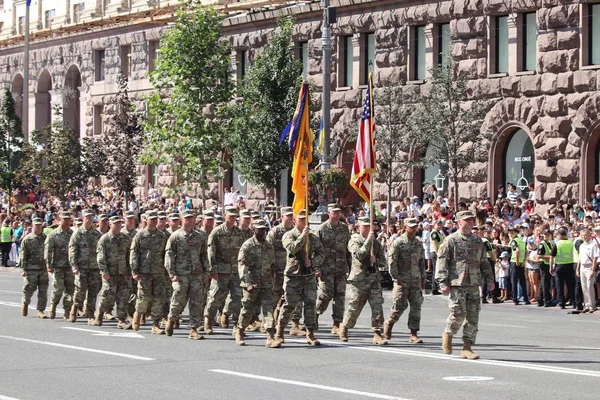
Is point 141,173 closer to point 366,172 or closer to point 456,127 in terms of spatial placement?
point 456,127

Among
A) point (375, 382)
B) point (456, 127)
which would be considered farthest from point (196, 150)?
point (375, 382)

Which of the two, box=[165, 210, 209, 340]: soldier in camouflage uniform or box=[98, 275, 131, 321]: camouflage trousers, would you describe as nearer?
box=[165, 210, 209, 340]: soldier in camouflage uniform

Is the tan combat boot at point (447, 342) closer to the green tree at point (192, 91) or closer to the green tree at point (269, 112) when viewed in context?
the green tree at point (269, 112)

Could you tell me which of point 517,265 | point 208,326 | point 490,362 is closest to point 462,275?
point 490,362

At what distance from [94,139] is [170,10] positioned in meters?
6.98

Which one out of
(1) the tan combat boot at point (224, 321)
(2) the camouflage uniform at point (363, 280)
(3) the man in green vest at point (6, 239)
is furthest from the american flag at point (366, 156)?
(3) the man in green vest at point (6, 239)

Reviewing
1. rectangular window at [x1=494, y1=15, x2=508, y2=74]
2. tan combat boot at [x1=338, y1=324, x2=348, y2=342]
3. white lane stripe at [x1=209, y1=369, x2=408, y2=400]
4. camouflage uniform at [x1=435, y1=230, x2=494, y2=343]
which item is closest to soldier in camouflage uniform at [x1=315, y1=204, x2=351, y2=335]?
tan combat boot at [x1=338, y1=324, x2=348, y2=342]

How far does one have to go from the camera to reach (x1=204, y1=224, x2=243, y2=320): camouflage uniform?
2014 cm

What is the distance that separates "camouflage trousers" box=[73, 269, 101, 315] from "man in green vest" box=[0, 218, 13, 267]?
21869 millimetres

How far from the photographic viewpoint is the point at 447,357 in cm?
1670

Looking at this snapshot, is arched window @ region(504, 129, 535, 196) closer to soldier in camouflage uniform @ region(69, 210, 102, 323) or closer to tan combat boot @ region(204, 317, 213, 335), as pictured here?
soldier in camouflage uniform @ region(69, 210, 102, 323)

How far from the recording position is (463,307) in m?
16.7

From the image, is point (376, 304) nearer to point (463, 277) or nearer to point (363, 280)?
point (363, 280)

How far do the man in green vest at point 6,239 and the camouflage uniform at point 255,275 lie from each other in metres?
27.1
